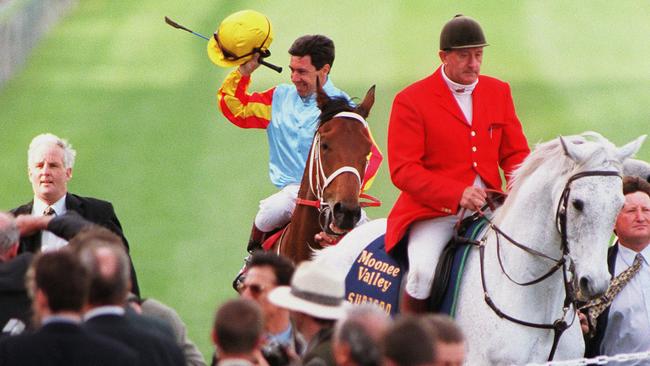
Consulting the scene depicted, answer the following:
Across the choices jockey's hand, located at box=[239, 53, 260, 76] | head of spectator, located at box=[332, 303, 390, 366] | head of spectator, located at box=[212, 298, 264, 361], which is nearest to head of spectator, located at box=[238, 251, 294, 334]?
head of spectator, located at box=[212, 298, 264, 361]

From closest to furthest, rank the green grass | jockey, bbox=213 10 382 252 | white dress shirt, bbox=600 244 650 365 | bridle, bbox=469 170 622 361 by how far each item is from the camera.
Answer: bridle, bbox=469 170 622 361, white dress shirt, bbox=600 244 650 365, jockey, bbox=213 10 382 252, the green grass

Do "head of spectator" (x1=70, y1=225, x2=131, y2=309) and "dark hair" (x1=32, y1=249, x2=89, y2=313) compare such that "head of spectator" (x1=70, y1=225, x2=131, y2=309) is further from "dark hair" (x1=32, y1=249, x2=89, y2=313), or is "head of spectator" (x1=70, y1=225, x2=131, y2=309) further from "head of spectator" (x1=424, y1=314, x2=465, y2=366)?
"head of spectator" (x1=424, y1=314, x2=465, y2=366)

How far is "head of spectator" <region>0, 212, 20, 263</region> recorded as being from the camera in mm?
7570

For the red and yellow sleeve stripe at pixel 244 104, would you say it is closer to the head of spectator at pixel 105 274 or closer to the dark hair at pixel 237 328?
the head of spectator at pixel 105 274

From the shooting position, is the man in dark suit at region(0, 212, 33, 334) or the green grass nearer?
the man in dark suit at region(0, 212, 33, 334)

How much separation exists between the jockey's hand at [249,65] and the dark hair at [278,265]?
406 centimetres

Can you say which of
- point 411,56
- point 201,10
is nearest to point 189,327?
point 411,56

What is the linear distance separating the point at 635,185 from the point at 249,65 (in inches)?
124

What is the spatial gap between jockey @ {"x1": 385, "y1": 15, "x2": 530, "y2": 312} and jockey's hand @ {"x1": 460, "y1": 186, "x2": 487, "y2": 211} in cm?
10

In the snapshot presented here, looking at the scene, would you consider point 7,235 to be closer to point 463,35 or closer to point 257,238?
point 463,35

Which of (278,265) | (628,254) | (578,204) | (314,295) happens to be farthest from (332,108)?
(314,295)

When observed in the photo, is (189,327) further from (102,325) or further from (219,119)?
(102,325)

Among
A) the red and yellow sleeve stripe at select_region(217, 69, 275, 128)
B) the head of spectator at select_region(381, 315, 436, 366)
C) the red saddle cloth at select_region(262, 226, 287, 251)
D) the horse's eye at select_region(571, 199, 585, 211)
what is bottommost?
the red saddle cloth at select_region(262, 226, 287, 251)

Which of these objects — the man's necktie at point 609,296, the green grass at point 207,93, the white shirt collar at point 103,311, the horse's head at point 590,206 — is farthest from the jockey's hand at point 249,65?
the white shirt collar at point 103,311
